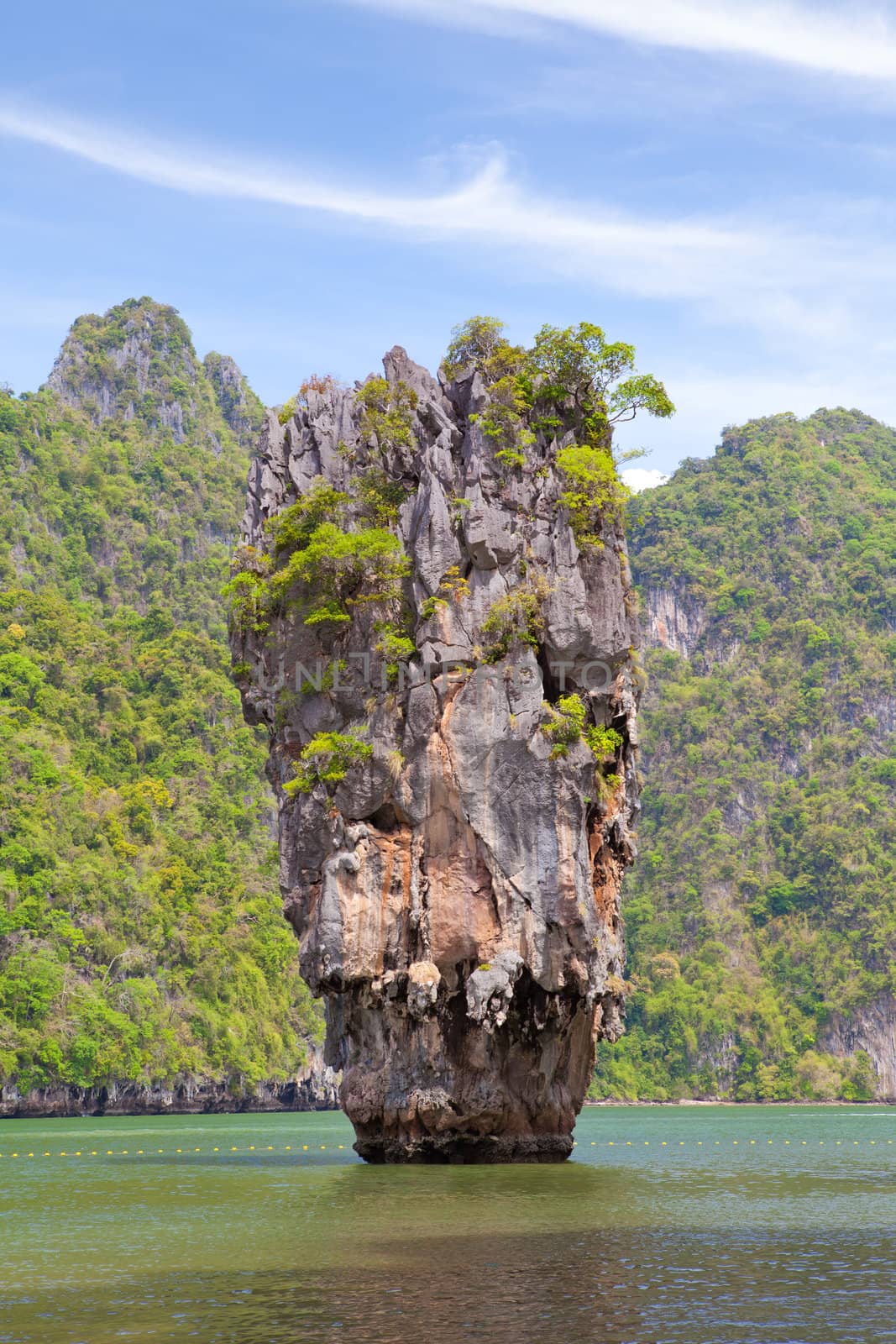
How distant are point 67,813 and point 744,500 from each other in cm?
8797

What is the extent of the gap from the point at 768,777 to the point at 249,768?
156 feet

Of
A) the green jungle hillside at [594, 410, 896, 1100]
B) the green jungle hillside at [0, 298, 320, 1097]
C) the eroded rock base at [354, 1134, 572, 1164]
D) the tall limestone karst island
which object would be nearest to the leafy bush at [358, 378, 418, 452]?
the tall limestone karst island

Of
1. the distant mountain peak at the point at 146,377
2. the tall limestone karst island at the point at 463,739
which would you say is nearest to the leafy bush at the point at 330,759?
the tall limestone karst island at the point at 463,739

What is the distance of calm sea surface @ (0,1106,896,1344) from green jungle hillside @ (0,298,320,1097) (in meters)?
33.4

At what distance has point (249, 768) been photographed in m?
90.0

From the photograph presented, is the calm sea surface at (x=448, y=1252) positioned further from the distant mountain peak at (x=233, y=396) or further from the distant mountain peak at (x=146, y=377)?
the distant mountain peak at (x=233, y=396)

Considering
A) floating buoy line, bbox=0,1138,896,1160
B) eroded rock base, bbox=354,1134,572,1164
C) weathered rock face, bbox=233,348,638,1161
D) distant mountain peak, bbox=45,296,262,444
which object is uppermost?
distant mountain peak, bbox=45,296,262,444

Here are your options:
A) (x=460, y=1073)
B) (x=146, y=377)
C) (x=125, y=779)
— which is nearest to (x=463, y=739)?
(x=460, y=1073)

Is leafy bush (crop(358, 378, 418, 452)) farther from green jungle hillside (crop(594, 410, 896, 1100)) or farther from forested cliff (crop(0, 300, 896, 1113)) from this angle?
green jungle hillside (crop(594, 410, 896, 1100))

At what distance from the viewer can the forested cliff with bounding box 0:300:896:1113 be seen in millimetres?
70375

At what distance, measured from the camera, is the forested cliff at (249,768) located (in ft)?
231

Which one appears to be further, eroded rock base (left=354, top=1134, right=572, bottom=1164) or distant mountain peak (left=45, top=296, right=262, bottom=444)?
distant mountain peak (left=45, top=296, right=262, bottom=444)

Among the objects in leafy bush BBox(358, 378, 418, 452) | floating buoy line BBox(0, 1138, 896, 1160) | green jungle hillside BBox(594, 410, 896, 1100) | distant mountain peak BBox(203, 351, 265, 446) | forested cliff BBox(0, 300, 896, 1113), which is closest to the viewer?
leafy bush BBox(358, 378, 418, 452)

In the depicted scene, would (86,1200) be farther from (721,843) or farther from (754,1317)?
(721,843)
